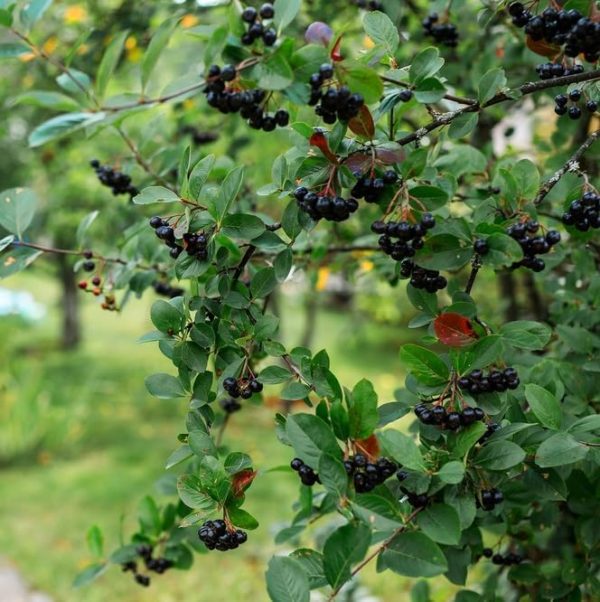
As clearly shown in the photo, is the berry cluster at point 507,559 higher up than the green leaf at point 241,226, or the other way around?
the green leaf at point 241,226

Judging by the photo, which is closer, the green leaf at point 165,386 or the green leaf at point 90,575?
the green leaf at point 165,386

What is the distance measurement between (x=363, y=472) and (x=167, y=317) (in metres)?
0.35

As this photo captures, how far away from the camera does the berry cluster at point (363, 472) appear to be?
0.89 metres

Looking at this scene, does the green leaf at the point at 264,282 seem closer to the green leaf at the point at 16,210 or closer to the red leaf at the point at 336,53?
the red leaf at the point at 336,53

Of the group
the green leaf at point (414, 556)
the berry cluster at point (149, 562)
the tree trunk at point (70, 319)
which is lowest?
the tree trunk at point (70, 319)

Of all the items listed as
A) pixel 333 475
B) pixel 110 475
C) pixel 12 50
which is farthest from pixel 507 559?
pixel 110 475

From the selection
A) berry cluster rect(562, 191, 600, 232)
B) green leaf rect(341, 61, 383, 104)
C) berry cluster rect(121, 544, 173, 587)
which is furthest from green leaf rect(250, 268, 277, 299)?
berry cluster rect(121, 544, 173, 587)

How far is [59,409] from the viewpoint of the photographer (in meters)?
5.67

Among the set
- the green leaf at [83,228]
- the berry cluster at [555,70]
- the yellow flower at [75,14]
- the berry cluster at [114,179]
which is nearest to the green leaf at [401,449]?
the berry cluster at [555,70]

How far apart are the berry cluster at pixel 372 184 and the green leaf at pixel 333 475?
0.34 metres

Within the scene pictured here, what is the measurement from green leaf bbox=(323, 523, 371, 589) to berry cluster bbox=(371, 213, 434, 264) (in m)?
0.35

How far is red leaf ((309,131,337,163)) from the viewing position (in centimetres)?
92

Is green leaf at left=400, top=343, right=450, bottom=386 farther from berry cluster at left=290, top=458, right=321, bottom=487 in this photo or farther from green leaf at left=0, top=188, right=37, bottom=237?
green leaf at left=0, top=188, right=37, bottom=237

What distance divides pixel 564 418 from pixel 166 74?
25.7ft
